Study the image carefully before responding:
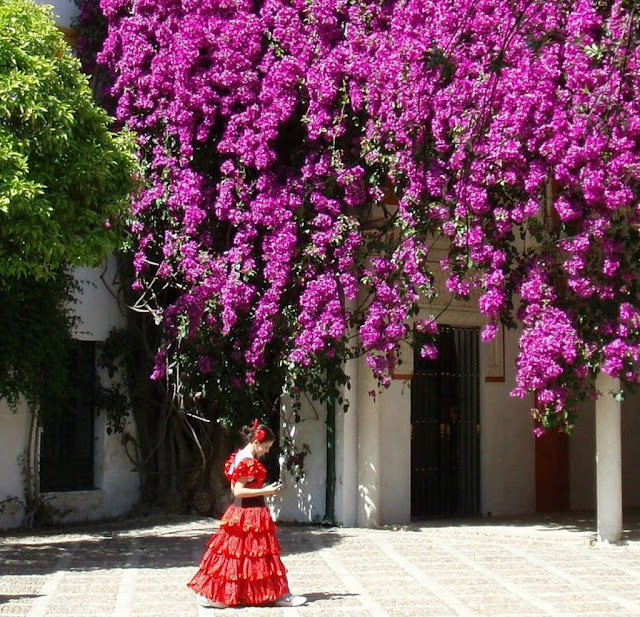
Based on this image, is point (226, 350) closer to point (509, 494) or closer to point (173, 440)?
point (173, 440)

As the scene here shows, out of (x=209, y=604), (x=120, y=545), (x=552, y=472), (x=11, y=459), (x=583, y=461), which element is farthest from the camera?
(x=583, y=461)

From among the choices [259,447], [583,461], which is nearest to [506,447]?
[583,461]

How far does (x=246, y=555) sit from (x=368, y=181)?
488 cm

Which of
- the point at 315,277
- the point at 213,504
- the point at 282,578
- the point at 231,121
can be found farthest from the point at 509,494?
the point at 282,578

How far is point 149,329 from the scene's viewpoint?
45.9 ft

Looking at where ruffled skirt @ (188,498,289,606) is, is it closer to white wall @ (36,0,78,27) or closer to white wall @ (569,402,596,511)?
white wall @ (36,0,78,27)

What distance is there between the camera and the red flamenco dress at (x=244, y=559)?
26.8 feet

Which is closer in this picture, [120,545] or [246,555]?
[246,555]

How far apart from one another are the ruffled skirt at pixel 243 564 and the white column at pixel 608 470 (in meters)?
4.48

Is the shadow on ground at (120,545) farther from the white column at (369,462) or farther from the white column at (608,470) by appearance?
the white column at (608,470)

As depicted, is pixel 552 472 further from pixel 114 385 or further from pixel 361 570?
pixel 361 570

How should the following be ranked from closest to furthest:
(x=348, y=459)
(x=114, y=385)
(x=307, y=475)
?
(x=348, y=459)
(x=307, y=475)
(x=114, y=385)

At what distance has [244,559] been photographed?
324 inches

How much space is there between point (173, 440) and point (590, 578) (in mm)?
6089
